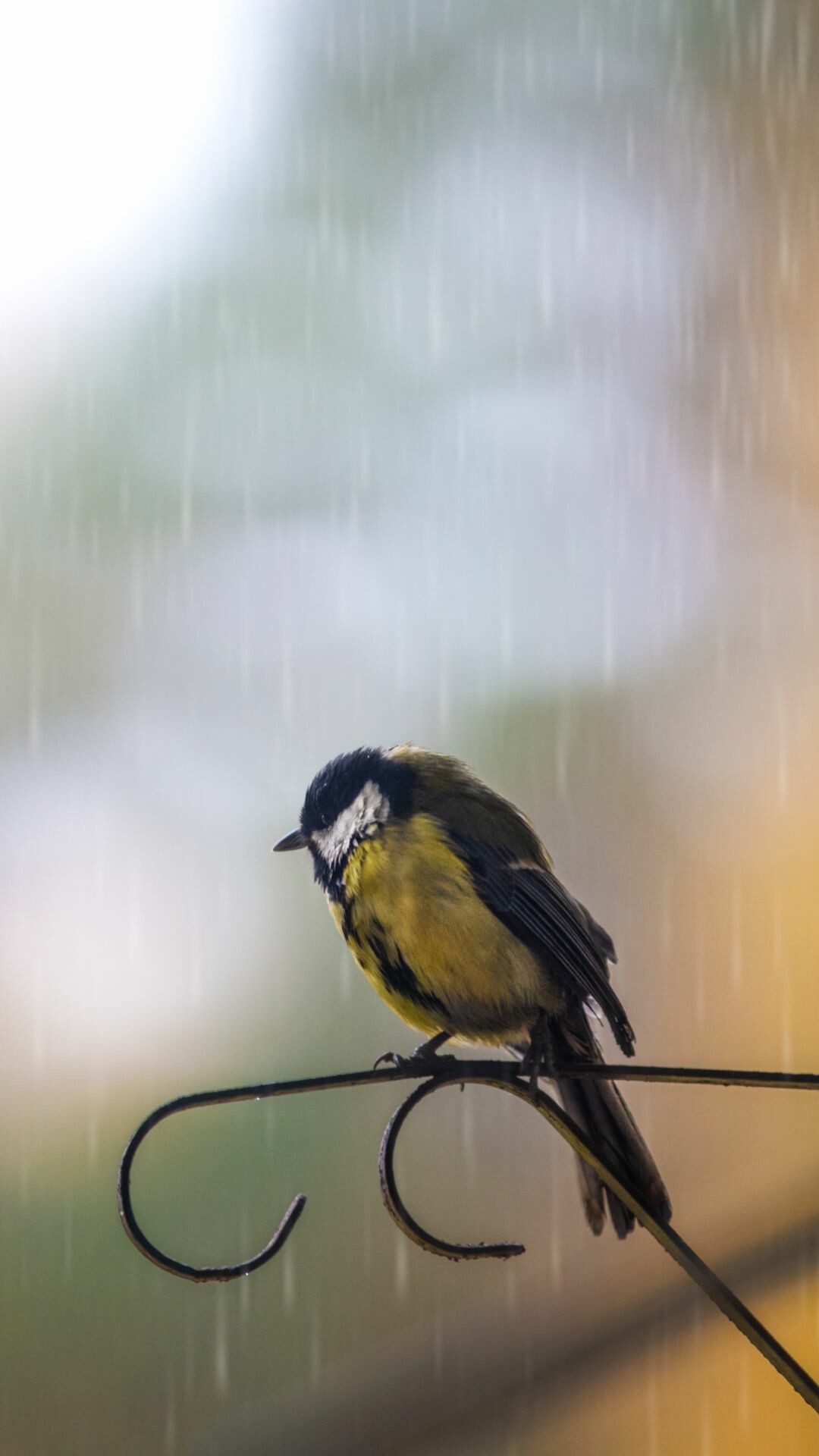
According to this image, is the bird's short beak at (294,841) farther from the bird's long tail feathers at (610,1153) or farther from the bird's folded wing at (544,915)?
the bird's long tail feathers at (610,1153)

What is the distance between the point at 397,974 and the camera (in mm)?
1011

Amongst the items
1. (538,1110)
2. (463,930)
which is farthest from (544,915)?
(538,1110)

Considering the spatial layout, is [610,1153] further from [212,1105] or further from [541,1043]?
[212,1105]

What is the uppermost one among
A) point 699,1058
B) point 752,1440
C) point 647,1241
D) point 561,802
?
point 561,802

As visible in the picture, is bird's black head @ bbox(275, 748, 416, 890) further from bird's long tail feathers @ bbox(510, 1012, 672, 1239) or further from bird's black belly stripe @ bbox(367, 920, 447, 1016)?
Answer: bird's long tail feathers @ bbox(510, 1012, 672, 1239)

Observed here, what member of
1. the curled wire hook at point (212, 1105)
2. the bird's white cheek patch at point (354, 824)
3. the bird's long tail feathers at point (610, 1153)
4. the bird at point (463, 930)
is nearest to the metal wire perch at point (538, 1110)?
the curled wire hook at point (212, 1105)

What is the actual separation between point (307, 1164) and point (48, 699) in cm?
119

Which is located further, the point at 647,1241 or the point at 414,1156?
the point at 414,1156

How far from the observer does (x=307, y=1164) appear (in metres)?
2.02

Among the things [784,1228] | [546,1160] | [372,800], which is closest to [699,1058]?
[546,1160]

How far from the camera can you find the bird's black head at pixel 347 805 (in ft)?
3.61

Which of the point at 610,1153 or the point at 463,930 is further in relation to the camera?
the point at 463,930

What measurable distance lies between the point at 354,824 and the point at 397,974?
17cm

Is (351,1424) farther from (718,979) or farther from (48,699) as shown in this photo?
(48,699)
